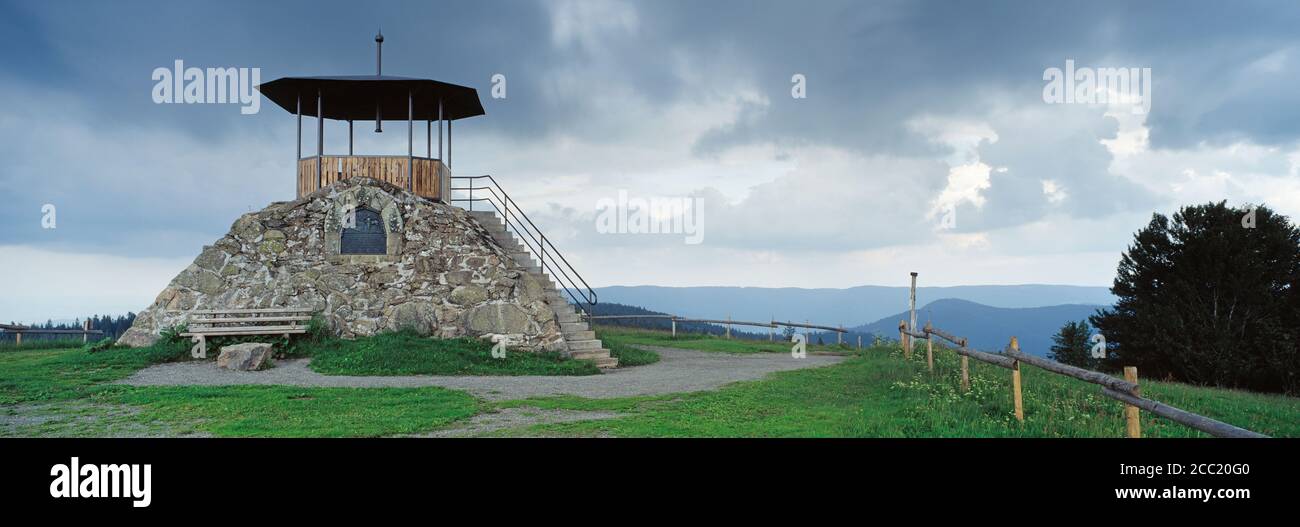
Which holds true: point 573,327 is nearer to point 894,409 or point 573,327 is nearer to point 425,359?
point 425,359

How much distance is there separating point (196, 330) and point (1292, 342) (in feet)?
126

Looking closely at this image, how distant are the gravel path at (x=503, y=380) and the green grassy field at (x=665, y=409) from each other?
0.69 m

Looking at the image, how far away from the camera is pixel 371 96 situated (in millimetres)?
24000

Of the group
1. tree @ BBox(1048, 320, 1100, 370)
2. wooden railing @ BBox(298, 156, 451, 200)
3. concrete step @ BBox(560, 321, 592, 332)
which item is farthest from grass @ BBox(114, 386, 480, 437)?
tree @ BBox(1048, 320, 1100, 370)

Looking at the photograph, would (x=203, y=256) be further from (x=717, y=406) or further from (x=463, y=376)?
(x=717, y=406)

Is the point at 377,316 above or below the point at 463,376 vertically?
above

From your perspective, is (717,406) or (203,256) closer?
(717,406)

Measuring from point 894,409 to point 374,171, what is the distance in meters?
18.0

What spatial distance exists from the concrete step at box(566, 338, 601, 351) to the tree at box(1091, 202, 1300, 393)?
2414 centimetres

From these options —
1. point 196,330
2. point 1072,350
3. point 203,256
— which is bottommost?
point 1072,350

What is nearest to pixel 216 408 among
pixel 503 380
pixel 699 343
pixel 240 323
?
pixel 503 380

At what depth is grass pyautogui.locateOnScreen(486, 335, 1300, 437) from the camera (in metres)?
9.88
